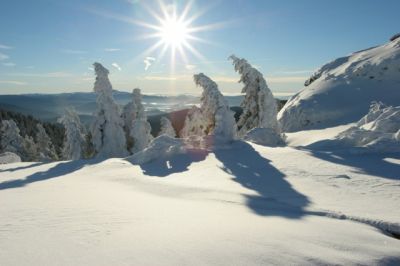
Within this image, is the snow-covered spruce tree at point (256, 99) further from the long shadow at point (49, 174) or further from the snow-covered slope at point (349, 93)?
the long shadow at point (49, 174)

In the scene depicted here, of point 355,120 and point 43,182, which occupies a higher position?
point 355,120

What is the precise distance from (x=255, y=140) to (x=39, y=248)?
58.6 ft

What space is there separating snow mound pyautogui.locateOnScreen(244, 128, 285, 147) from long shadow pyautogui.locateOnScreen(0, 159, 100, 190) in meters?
9.21

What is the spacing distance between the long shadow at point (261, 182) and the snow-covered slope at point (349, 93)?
16154 millimetres

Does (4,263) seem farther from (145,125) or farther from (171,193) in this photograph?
(145,125)

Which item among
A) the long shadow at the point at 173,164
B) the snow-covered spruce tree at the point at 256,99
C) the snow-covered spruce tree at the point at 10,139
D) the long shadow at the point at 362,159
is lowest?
the snow-covered spruce tree at the point at 10,139

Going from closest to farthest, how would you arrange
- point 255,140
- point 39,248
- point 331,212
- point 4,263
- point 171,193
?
point 4,263, point 39,248, point 331,212, point 171,193, point 255,140

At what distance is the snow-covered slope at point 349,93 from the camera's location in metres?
32.1

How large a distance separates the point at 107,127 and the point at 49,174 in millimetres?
15896

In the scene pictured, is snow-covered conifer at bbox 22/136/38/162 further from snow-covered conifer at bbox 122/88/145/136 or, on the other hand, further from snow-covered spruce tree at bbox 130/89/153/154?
snow-covered spruce tree at bbox 130/89/153/154

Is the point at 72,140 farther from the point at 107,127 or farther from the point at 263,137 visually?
the point at 263,137

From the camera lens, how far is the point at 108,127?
1240 inches

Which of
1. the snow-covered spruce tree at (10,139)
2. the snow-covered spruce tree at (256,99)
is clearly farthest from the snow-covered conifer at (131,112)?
the snow-covered spruce tree at (10,139)

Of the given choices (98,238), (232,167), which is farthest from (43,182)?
(98,238)
